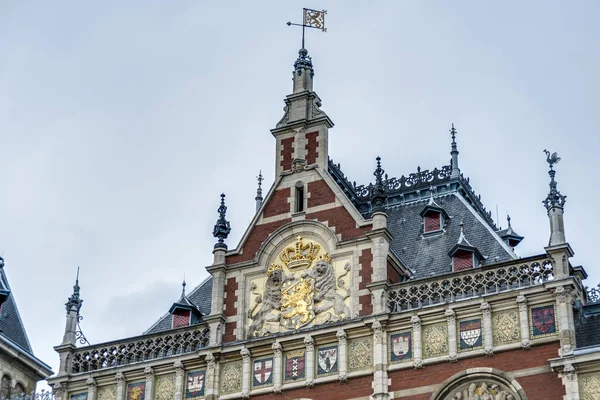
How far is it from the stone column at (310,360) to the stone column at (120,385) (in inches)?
245

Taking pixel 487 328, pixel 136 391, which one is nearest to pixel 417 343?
pixel 487 328

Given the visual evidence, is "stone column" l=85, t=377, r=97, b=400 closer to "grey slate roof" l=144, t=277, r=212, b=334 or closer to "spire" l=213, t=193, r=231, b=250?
"grey slate roof" l=144, t=277, r=212, b=334

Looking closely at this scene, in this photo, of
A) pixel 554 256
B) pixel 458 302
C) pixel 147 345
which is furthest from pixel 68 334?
pixel 554 256

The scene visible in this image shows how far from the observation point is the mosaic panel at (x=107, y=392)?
39.7m

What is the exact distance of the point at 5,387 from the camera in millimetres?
44094

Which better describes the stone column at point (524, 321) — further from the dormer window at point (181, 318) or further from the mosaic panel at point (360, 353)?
the dormer window at point (181, 318)

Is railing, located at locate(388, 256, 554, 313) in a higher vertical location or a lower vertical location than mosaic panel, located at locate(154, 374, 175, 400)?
higher

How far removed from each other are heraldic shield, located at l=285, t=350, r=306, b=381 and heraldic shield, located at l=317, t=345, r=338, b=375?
49 cm

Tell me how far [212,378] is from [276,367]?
6.90ft

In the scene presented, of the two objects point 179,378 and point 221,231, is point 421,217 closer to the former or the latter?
point 221,231

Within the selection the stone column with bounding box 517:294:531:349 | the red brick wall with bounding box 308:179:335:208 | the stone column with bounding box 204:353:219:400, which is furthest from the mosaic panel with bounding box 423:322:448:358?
the stone column with bounding box 204:353:219:400

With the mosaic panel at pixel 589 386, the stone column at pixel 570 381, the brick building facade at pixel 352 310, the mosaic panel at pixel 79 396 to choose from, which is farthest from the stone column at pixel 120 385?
the mosaic panel at pixel 589 386

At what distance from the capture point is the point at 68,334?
41562 millimetres

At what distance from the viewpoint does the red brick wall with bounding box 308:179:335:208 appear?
1556 inches
